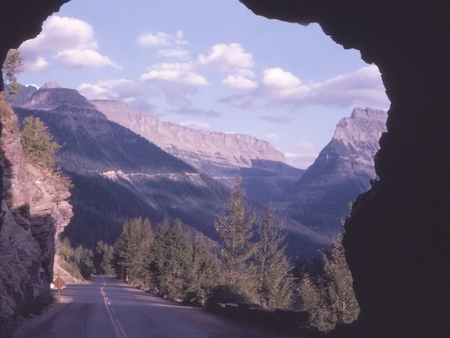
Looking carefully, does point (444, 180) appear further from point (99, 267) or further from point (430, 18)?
point (99, 267)

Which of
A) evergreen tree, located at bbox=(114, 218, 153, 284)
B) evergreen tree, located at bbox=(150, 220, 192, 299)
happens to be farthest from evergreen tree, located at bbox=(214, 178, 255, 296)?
evergreen tree, located at bbox=(114, 218, 153, 284)

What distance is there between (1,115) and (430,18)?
2337 cm

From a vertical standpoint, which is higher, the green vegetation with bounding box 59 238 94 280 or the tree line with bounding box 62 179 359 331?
the tree line with bounding box 62 179 359 331

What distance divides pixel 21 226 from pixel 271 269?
1569 centimetres

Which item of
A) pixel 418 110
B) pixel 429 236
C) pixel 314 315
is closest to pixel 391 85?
pixel 418 110

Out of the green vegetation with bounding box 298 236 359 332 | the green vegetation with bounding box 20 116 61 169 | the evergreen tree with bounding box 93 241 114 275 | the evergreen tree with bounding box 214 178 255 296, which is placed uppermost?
the green vegetation with bounding box 20 116 61 169

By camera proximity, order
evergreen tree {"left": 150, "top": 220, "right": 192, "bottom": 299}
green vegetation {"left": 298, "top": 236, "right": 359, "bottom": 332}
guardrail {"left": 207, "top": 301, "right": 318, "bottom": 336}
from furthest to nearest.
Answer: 1. evergreen tree {"left": 150, "top": 220, "right": 192, "bottom": 299}
2. green vegetation {"left": 298, "top": 236, "right": 359, "bottom": 332}
3. guardrail {"left": 207, "top": 301, "right": 318, "bottom": 336}

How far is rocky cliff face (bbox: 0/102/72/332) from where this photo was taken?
2544cm

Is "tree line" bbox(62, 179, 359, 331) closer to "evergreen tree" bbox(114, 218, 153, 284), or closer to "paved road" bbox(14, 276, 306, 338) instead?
"paved road" bbox(14, 276, 306, 338)

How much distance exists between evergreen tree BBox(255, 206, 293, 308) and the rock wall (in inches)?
1006

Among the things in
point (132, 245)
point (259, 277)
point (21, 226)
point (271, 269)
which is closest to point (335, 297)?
point (271, 269)

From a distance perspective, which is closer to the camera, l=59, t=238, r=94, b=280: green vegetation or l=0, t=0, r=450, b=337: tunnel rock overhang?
l=0, t=0, r=450, b=337: tunnel rock overhang

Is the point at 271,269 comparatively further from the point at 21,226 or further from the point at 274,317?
the point at 274,317

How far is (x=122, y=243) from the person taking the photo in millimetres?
111938
